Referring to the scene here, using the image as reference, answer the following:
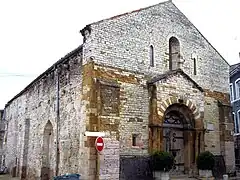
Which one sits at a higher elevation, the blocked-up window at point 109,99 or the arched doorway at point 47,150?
the blocked-up window at point 109,99

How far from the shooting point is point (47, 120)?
18.8m

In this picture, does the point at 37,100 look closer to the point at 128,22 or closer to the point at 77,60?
the point at 77,60

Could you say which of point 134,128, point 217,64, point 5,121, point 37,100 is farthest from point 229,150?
point 5,121

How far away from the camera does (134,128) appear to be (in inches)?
563

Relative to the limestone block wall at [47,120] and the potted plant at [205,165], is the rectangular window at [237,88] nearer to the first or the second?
the potted plant at [205,165]

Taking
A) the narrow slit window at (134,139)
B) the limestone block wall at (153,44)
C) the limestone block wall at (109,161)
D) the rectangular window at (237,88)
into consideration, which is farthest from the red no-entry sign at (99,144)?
the rectangular window at (237,88)

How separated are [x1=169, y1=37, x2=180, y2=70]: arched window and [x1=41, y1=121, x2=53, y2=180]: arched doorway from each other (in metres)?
7.82

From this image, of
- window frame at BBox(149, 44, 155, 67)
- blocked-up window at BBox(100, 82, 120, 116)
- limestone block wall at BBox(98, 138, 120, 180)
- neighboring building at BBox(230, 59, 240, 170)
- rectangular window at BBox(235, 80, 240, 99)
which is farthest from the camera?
A: rectangular window at BBox(235, 80, 240, 99)

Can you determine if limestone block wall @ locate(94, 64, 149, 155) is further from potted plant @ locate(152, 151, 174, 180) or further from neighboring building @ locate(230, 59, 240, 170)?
neighboring building @ locate(230, 59, 240, 170)

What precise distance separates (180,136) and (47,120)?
7779mm

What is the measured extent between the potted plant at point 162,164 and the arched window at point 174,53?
206 inches

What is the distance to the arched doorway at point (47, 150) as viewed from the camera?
Result: 18.4m

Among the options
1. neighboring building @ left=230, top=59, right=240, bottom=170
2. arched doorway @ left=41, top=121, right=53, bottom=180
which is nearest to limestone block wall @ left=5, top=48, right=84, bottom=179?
arched doorway @ left=41, top=121, right=53, bottom=180

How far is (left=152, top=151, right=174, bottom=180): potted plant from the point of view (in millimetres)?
13594
